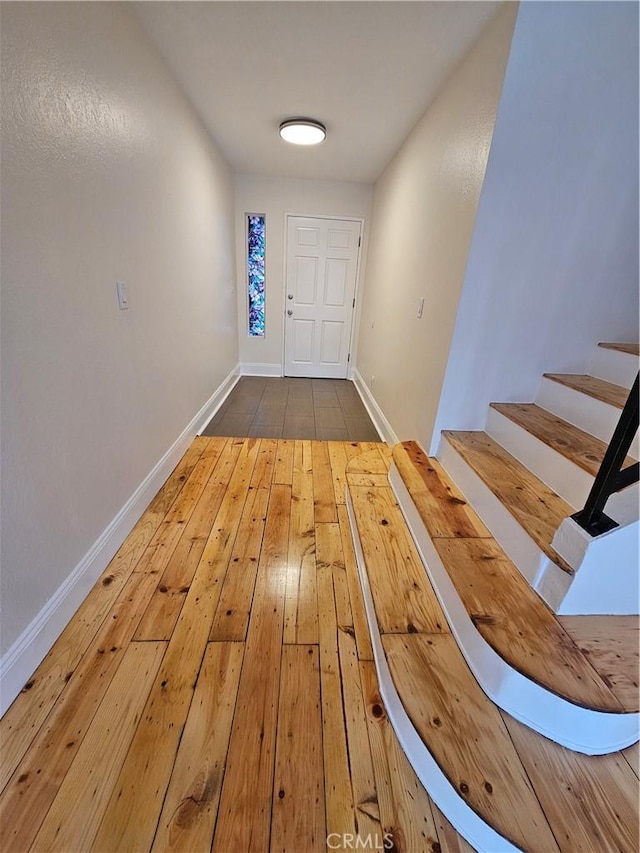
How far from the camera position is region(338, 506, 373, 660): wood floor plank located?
1223 millimetres

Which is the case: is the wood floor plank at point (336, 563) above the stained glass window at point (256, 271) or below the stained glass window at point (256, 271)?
below

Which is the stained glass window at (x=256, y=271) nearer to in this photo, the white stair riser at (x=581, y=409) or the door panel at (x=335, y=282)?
the door panel at (x=335, y=282)

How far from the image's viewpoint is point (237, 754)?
0.92 m

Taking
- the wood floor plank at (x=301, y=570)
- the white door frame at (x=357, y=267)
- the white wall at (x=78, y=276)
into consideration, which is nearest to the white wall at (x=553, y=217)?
the wood floor plank at (x=301, y=570)

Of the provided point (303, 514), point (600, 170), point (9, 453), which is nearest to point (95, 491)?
point (9, 453)

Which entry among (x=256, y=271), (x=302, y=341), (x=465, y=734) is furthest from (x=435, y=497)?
(x=256, y=271)

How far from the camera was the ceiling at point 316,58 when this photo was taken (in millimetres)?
1505

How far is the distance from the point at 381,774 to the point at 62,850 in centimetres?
78

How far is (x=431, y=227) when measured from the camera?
2.10 metres

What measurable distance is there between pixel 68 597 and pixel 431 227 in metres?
2.70

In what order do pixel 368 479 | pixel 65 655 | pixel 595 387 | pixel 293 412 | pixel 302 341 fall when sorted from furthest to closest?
pixel 302 341, pixel 293 412, pixel 368 479, pixel 595 387, pixel 65 655

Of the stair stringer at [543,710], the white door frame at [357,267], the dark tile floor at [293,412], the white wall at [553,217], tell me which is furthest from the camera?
the white door frame at [357,267]

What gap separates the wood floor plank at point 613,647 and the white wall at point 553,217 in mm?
1100

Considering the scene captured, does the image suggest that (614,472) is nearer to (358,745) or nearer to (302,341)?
(358,745)
